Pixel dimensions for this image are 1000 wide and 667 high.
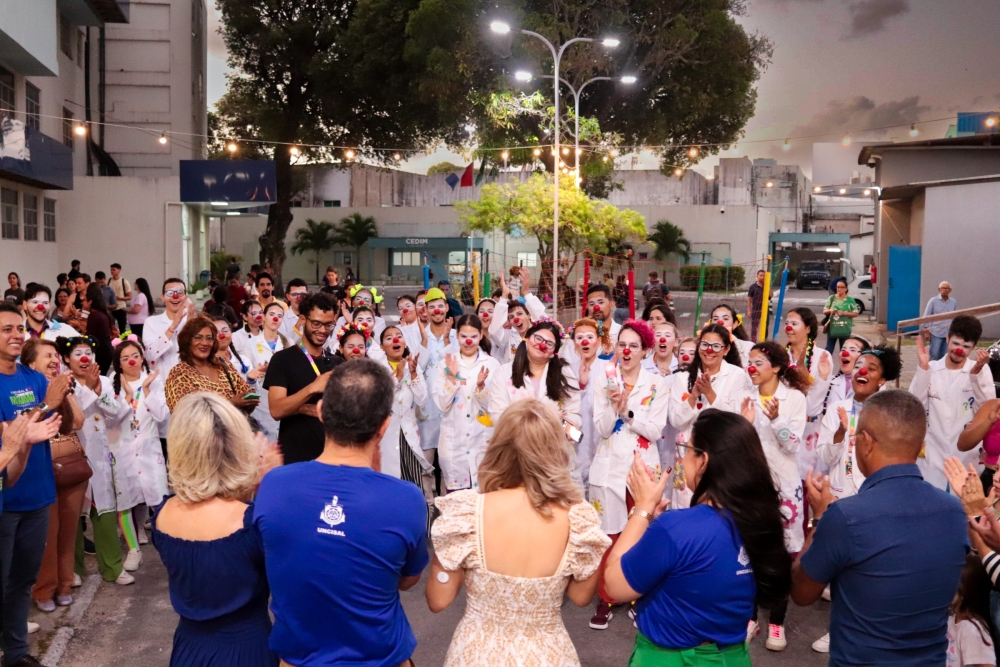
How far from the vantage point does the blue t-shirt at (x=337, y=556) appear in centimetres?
290

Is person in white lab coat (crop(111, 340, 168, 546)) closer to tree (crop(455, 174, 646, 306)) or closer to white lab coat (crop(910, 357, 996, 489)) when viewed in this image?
white lab coat (crop(910, 357, 996, 489))

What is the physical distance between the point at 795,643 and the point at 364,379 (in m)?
3.85

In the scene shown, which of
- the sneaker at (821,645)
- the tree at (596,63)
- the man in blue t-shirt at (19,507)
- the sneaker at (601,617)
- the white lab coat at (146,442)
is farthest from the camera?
the tree at (596,63)

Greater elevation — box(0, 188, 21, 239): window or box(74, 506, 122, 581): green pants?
box(0, 188, 21, 239): window

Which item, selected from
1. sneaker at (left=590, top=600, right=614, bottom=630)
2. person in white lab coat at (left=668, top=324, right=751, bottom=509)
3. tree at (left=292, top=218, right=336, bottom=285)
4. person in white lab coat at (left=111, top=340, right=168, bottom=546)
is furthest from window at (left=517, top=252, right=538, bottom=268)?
sneaker at (left=590, top=600, right=614, bottom=630)

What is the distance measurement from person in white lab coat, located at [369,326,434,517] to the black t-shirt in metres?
1.53

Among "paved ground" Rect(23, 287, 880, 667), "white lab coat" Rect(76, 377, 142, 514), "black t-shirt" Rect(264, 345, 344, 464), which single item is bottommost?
"paved ground" Rect(23, 287, 880, 667)

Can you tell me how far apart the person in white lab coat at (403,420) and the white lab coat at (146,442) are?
1685mm

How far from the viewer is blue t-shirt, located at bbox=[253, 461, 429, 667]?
290 centimetres

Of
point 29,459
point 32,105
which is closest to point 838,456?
point 29,459

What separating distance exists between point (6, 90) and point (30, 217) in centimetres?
412

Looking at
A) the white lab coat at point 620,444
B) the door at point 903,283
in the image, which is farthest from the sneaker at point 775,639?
the door at point 903,283

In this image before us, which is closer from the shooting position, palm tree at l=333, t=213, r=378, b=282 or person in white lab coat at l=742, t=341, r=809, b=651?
person in white lab coat at l=742, t=341, r=809, b=651

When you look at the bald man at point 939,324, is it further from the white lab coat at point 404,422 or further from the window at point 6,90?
the window at point 6,90
